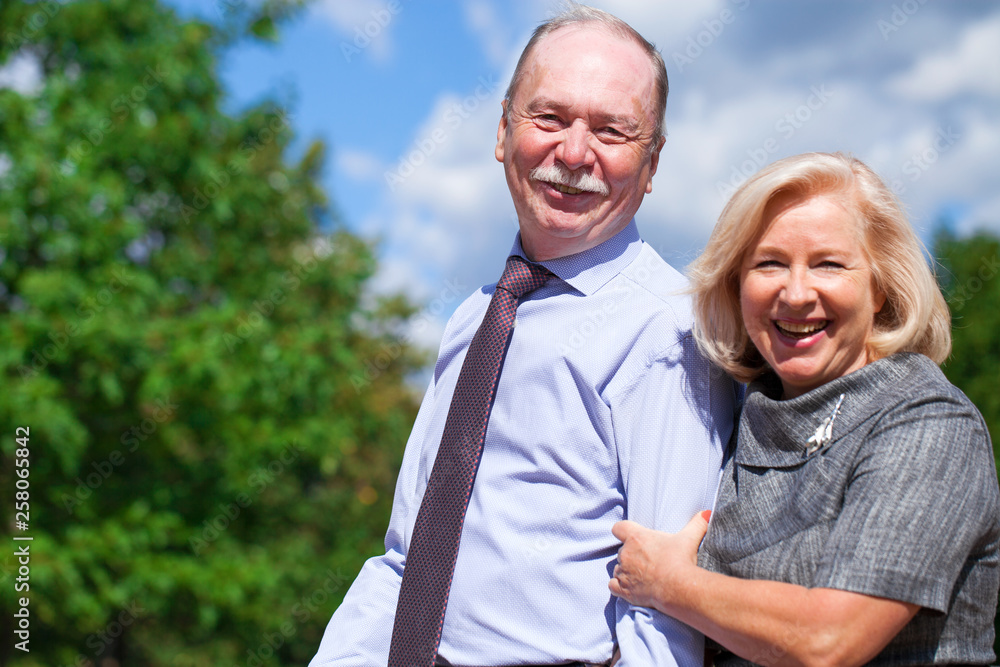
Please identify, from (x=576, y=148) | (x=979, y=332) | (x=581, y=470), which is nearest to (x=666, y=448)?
(x=581, y=470)

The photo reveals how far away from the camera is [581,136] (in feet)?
6.27

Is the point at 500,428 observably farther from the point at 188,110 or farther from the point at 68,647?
the point at 68,647

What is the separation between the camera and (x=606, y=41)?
6.37 ft

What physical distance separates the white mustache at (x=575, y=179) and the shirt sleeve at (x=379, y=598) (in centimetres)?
67

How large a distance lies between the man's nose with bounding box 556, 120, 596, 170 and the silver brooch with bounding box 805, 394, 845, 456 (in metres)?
0.76

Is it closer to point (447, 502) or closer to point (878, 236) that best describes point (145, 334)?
point (447, 502)

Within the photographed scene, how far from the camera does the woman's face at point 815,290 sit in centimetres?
154

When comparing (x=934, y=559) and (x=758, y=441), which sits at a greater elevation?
(x=758, y=441)

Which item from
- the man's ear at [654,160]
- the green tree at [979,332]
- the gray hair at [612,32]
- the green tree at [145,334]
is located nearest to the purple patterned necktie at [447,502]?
the man's ear at [654,160]

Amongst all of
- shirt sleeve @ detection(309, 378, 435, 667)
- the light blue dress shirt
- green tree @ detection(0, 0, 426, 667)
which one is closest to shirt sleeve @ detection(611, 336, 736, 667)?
the light blue dress shirt

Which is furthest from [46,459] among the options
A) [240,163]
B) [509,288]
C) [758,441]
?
[758,441]

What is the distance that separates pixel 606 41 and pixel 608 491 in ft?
3.31

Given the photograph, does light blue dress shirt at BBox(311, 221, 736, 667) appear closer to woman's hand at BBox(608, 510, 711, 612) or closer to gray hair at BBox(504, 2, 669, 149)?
woman's hand at BBox(608, 510, 711, 612)

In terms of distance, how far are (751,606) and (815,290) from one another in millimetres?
566
